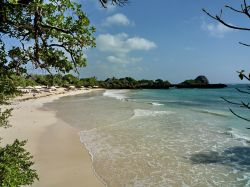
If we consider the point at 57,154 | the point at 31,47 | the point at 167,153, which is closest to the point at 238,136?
the point at 167,153

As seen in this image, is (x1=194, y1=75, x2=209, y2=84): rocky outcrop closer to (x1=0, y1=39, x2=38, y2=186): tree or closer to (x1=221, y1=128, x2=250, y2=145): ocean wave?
(x1=221, y1=128, x2=250, y2=145): ocean wave

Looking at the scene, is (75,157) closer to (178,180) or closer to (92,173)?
(92,173)

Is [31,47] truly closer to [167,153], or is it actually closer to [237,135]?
[167,153]

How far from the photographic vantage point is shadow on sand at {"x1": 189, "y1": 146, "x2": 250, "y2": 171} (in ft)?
44.5

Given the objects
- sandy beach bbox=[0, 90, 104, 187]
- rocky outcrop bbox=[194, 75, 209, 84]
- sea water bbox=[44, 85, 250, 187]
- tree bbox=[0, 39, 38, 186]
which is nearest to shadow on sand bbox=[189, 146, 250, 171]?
sea water bbox=[44, 85, 250, 187]

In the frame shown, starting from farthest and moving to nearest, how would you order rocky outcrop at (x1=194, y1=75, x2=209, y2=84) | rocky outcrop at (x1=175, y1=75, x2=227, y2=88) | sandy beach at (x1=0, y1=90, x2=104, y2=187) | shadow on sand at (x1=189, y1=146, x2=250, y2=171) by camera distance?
rocky outcrop at (x1=194, y1=75, x2=209, y2=84) < rocky outcrop at (x1=175, y1=75, x2=227, y2=88) < shadow on sand at (x1=189, y1=146, x2=250, y2=171) < sandy beach at (x1=0, y1=90, x2=104, y2=187)

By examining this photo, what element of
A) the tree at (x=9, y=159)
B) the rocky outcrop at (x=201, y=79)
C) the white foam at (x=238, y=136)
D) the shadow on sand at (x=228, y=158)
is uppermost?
the rocky outcrop at (x=201, y=79)

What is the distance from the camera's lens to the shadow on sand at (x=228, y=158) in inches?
535

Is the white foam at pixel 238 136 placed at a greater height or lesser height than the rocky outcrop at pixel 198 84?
lesser

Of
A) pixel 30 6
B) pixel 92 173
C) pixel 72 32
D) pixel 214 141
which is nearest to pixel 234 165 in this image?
pixel 214 141

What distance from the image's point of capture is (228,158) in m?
14.4

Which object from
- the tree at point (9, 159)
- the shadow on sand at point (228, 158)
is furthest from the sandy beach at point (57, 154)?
the shadow on sand at point (228, 158)

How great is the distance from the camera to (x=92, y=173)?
11.9 m

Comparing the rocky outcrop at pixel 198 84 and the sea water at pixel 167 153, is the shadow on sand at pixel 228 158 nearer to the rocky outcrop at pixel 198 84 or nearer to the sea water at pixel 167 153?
the sea water at pixel 167 153
